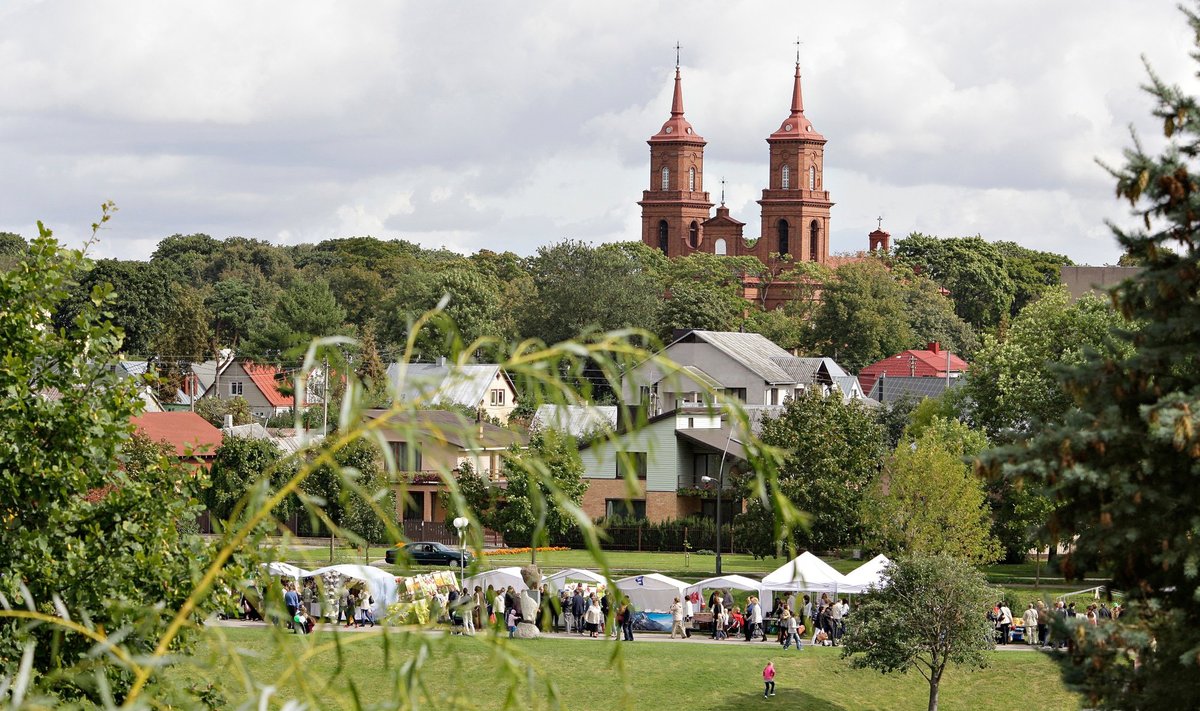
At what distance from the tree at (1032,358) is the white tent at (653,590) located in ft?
52.7

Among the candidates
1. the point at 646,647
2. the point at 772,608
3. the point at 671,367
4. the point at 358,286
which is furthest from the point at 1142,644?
the point at 358,286

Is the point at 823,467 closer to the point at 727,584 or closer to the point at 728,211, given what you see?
the point at 727,584

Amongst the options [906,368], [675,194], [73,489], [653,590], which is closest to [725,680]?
[653,590]

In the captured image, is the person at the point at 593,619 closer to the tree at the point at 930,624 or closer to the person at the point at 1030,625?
the tree at the point at 930,624

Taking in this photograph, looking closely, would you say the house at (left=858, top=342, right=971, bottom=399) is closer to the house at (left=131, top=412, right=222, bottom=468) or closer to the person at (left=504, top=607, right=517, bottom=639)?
the house at (left=131, top=412, right=222, bottom=468)

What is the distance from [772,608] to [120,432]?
29.7m

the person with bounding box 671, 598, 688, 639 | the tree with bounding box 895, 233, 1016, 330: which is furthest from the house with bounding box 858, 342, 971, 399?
the person with bounding box 671, 598, 688, 639

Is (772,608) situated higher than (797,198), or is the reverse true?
(797,198)

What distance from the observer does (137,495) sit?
12.1 metres

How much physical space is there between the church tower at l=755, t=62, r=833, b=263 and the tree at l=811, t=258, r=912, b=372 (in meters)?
48.1

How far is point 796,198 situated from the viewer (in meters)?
160

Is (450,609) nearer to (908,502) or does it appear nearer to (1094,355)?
(1094,355)

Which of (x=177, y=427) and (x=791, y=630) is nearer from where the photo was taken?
(x=791, y=630)

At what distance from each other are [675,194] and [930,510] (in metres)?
130
